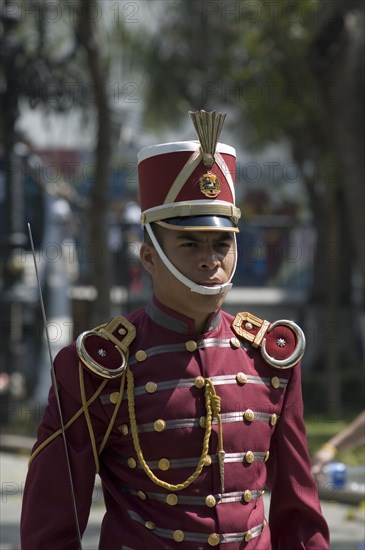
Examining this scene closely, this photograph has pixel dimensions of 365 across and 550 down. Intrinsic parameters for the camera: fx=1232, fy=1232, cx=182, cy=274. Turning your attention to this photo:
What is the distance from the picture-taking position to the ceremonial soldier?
3045 mm

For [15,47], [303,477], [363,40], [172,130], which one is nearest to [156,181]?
[303,477]

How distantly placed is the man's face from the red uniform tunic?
0.09 m

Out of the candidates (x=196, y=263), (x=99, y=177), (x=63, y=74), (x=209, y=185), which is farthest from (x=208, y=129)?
(x=63, y=74)

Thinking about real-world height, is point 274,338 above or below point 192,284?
below

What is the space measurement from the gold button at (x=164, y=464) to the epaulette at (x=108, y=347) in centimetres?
24

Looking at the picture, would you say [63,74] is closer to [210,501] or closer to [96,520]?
[96,520]

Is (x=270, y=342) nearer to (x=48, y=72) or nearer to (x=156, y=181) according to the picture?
(x=156, y=181)

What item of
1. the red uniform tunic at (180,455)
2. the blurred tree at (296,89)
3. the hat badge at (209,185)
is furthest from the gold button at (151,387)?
the blurred tree at (296,89)

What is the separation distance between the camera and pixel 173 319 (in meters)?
3.20

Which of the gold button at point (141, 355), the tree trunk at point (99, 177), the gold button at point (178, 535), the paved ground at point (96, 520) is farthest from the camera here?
the tree trunk at point (99, 177)

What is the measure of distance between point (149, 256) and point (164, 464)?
0.54 m

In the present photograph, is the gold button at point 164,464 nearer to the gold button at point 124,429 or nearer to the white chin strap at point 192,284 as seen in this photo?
the gold button at point 124,429

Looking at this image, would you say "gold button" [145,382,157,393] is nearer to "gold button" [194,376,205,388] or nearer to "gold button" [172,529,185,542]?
"gold button" [194,376,205,388]

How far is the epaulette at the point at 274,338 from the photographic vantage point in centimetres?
325
